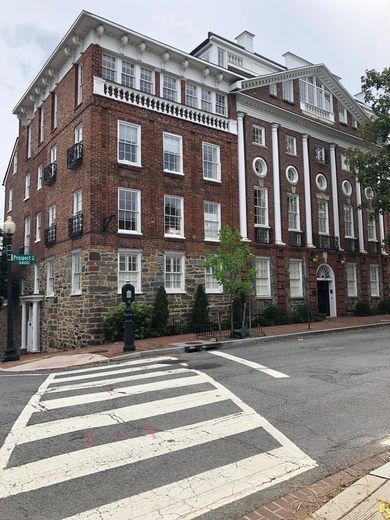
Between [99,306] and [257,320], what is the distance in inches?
336

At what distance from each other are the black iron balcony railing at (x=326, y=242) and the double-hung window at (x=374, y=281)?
14.7ft

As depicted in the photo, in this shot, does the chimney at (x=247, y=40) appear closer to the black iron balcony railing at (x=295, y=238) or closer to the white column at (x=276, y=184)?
the white column at (x=276, y=184)

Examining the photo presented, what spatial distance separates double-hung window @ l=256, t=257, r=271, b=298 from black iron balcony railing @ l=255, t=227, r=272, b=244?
0.97 meters

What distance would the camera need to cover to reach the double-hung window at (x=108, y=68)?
805 inches

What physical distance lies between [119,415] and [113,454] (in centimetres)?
168

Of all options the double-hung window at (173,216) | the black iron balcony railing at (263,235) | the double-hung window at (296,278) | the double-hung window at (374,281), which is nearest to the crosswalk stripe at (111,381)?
the double-hung window at (173,216)

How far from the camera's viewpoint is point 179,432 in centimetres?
609

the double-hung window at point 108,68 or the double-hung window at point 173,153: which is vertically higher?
the double-hung window at point 108,68

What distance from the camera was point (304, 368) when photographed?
34.8 feet

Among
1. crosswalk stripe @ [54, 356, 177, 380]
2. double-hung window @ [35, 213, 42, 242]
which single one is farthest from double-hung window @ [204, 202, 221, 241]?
crosswalk stripe @ [54, 356, 177, 380]

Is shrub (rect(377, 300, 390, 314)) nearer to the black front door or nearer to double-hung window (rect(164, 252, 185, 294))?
the black front door

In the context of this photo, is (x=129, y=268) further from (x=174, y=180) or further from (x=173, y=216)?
(x=174, y=180)

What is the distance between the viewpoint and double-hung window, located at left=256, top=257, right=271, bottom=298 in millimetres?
24844

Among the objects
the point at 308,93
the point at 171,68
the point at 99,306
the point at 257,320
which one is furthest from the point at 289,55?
the point at 99,306
